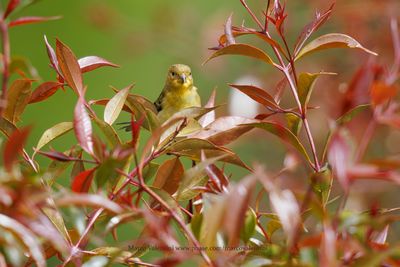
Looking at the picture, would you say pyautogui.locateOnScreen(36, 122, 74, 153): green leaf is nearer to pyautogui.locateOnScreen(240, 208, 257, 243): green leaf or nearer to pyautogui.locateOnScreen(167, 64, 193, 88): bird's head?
pyautogui.locateOnScreen(240, 208, 257, 243): green leaf

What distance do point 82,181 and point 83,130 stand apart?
0.06 metres

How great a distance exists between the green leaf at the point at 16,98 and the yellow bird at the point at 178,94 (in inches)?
60.0

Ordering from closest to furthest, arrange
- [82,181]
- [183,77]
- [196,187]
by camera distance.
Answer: [82,181] → [196,187] → [183,77]

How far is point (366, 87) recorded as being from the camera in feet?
2.09

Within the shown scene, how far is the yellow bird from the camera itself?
260cm

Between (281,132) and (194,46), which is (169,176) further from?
(194,46)

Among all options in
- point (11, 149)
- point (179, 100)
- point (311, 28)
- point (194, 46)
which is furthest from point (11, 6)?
point (194, 46)

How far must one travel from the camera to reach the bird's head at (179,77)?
279 cm

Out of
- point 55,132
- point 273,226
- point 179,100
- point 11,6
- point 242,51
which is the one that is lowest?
point 179,100

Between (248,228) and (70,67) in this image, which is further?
(70,67)

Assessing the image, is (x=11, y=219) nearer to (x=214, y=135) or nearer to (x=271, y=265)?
(x=271, y=265)

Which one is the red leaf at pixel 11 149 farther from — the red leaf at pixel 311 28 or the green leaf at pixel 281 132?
the red leaf at pixel 311 28

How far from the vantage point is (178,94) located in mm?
2721

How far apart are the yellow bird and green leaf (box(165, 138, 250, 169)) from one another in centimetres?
150
